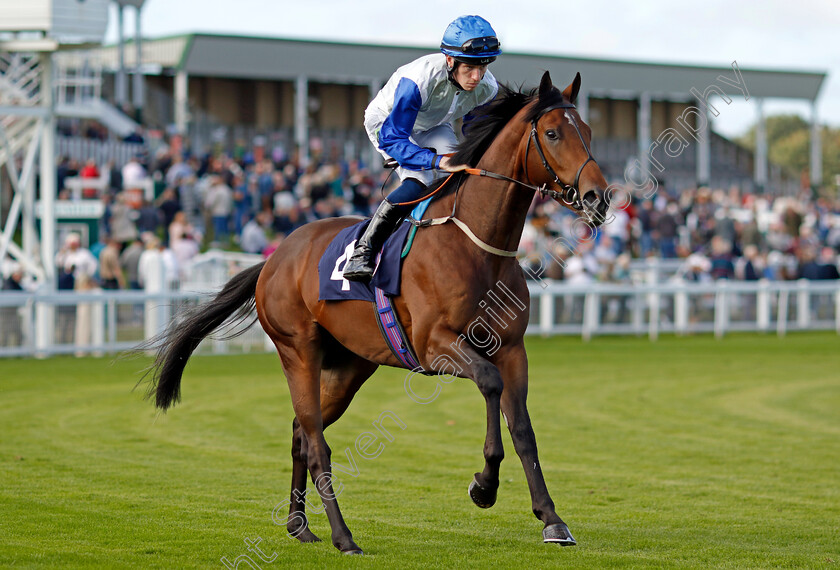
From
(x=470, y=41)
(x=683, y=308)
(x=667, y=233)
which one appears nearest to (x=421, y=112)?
(x=470, y=41)

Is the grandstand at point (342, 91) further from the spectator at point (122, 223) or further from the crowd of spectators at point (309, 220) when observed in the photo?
the spectator at point (122, 223)

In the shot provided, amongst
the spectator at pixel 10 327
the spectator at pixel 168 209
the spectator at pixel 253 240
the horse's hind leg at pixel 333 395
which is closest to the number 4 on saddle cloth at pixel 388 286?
the horse's hind leg at pixel 333 395

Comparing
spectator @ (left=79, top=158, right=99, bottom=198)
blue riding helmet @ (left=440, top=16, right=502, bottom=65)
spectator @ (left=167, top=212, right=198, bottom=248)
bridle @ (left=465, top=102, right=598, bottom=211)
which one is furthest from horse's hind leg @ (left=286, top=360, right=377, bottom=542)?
spectator @ (left=79, top=158, right=99, bottom=198)

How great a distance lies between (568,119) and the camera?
466 centimetres

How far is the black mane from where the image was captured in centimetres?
501

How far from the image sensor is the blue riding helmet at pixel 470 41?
16.0ft

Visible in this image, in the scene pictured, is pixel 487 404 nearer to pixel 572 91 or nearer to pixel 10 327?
pixel 572 91

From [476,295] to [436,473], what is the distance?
8.31 feet

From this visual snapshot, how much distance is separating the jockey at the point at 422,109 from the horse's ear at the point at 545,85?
0.32 meters

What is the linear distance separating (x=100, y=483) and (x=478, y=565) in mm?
2946

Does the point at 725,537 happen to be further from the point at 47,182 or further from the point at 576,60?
the point at 576,60

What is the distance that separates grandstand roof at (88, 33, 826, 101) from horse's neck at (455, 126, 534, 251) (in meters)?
21.6

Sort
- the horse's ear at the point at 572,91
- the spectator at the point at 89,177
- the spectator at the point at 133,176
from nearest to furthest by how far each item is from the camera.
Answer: the horse's ear at the point at 572,91
the spectator at the point at 89,177
the spectator at the point at 133,176

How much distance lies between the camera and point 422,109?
5188 mm
